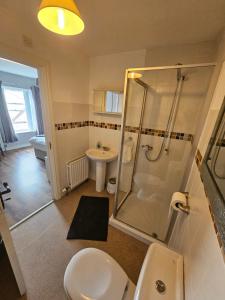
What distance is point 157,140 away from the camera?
1.98 m

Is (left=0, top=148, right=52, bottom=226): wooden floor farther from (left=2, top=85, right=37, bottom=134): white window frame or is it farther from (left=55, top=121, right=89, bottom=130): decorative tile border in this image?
(left=2, top=85, right=37, bottom=134): white window frame

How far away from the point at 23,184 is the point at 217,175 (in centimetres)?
303

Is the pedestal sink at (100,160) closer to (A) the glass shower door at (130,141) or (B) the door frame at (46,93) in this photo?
(A) the glass shower door at (130,141)

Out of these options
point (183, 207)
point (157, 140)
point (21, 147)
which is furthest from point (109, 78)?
point (21, 147)

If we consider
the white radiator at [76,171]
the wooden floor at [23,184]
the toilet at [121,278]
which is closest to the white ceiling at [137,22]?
the white radiator at [76,171]

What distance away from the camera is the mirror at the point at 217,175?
0.46 m

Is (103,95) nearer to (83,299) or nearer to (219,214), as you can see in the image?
(219,214)

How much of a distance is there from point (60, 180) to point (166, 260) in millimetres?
1812

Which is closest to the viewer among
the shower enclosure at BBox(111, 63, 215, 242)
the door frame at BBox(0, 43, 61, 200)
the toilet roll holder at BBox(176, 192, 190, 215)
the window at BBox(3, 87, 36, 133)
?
the toilet roll holder at BBox(176, 192, 190, 215)

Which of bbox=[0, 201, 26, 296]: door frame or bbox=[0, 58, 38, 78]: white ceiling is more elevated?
bbox=[0, 58, 38, 78]: white ceiling

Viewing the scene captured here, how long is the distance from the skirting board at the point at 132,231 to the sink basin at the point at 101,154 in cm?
88

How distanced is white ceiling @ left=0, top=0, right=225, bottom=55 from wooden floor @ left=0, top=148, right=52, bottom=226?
2.24 m

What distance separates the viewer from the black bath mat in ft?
5.38

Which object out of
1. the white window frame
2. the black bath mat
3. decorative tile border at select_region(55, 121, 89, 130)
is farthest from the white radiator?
the white window frame
